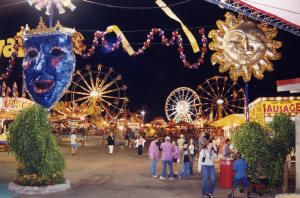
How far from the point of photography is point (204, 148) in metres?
8.98

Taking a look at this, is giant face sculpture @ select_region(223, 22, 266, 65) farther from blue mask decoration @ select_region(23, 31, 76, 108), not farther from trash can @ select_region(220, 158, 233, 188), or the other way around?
blue mask decoration @ select_region(23, 31, 76, 108)

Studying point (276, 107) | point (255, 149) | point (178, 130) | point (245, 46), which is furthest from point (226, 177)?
point (178, 130)

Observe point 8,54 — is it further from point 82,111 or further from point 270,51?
point 82,111

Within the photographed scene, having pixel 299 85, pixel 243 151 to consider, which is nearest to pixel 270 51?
pixel 299 85

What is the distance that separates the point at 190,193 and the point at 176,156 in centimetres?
322

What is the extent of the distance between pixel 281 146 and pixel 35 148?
22.8ft

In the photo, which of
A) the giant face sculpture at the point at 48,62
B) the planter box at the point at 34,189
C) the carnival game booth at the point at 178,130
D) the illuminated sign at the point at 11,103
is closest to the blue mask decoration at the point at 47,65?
the giant face sculpture at the point at 48,62

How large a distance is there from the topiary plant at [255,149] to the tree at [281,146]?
19 centimetres

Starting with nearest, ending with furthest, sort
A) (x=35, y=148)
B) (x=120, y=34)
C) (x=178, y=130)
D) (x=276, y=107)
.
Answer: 1. (x=35, y=148)
2. (x=120, y=34)
3. (x=276, y=107)
4. (x=178, y=130)

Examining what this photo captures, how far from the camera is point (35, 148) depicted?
9.47 m

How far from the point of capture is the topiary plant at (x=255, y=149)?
9625 millimetres

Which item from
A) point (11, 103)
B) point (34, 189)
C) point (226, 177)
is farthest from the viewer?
point (11, 103)

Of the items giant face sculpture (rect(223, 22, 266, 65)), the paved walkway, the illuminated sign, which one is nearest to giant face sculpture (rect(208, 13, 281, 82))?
giant face sculpture (rect(223, 22, 266, 65))

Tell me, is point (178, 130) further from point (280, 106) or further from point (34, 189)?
point (34, 189)
